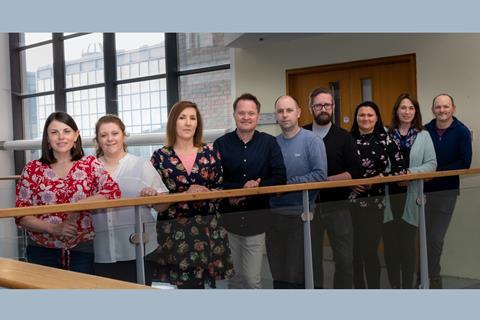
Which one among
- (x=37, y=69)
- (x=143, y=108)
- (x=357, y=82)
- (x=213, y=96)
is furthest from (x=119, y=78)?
(x=357, y=82)

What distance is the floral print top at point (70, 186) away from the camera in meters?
3.33

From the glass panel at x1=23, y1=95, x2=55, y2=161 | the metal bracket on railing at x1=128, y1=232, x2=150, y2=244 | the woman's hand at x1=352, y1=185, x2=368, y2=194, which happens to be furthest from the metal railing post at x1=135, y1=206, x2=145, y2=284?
the glass panel at x1=23, y1=95, x2=55, y2=161

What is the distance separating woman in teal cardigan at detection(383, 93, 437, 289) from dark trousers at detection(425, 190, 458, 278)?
124 millimetres

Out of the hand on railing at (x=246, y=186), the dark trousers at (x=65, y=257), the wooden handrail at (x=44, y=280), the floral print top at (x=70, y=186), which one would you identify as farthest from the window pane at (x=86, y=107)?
the wooden handrail at (x=44, y=280)

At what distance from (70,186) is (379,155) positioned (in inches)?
88.1

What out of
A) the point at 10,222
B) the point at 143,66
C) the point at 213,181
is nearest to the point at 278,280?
the point at 213,181

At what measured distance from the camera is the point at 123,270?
329cm

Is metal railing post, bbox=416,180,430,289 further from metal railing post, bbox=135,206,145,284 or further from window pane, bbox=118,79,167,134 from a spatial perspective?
window pane, bbox=118,79,167,134

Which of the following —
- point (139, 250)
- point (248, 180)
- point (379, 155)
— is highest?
point (379, 155)

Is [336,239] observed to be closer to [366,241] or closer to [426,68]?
[366,241]

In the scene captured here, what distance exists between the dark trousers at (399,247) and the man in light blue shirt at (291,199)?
0.66 metres

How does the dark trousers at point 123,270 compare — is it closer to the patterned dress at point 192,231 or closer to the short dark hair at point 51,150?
the patterned dress at point 192,231

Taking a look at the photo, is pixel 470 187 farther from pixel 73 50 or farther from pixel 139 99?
Answer: pixel 73 50

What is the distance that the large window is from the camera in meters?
8.50
